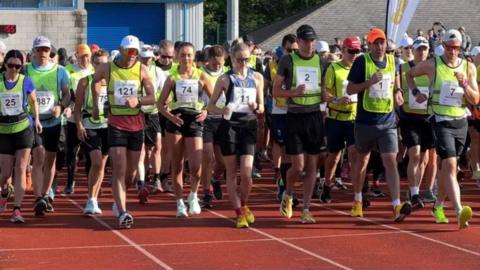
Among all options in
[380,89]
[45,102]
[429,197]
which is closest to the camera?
[380,89]

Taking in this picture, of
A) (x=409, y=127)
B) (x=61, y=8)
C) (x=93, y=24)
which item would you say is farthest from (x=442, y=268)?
(x=93, y=24)

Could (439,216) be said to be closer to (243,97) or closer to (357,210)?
(357,210)

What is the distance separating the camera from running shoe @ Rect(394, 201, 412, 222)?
13.4 m

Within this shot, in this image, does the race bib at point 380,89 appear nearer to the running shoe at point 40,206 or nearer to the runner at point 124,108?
the runner at point 124,108

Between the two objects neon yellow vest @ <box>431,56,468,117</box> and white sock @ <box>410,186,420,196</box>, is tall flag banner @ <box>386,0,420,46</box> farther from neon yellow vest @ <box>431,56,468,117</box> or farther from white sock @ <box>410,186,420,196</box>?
neon yellow vest @ <box>431,56,468,117</box>

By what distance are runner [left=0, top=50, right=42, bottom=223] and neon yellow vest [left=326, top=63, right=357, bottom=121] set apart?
3.49 metres

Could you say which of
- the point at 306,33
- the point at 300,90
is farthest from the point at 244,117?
the point at 306,33

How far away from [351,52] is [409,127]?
1144 millimetres

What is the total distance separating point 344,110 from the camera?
1492 cm

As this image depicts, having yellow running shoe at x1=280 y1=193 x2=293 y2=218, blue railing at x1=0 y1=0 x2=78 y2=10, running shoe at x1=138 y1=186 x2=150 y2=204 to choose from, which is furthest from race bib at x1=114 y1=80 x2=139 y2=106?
blue railing at x1=0 y1=0 x2=78 y2=10

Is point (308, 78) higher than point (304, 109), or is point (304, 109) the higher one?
point (308, 78)

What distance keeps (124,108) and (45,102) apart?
1572mm

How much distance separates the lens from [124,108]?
43.3 feet

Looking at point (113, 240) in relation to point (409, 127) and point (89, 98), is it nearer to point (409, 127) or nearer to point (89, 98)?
point (89, 98)
